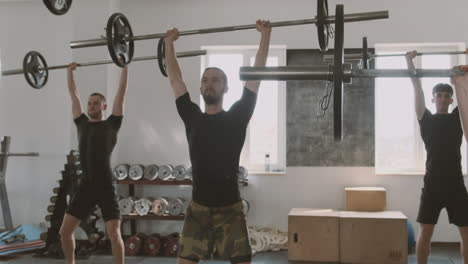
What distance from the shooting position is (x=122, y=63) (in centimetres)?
284

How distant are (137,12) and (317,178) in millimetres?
2745

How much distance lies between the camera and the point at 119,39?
109 inches

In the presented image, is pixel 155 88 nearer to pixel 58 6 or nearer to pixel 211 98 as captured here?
pixel 58 6

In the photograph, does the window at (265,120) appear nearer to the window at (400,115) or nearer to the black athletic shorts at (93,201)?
the window at (400,115)

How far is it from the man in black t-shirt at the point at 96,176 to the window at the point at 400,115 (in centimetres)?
294

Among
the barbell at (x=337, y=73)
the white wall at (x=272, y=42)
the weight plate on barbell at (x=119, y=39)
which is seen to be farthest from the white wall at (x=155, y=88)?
the barbell at (x=337, y=73)

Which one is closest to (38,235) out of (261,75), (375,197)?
(375,197)

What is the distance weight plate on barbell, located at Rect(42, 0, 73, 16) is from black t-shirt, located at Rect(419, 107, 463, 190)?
237 cm

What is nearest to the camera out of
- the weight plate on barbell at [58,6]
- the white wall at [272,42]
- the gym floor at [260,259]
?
the weight plate on barbell at [58,6]

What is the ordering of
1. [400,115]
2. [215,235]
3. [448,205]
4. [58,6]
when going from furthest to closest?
[400,115], [448,205], [58,6], [215,235]

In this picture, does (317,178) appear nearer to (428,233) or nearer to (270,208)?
(270,208)

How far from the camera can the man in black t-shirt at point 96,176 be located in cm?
338

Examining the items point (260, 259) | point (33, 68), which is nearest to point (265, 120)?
point (260, 259)

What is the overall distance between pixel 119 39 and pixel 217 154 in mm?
1037
